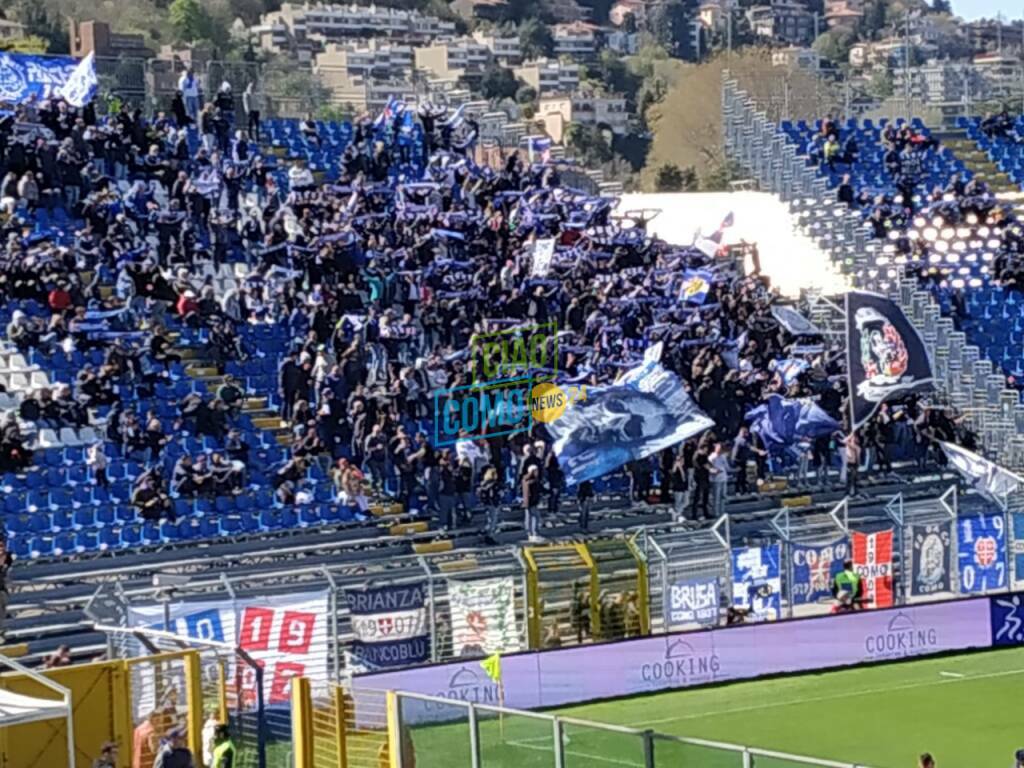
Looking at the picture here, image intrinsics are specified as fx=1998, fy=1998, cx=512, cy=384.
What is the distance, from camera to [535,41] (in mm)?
158750

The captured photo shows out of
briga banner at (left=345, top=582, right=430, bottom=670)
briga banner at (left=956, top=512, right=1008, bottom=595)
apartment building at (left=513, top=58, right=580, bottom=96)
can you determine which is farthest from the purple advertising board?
apartment building at (left=513, top=58, right=580, bottom=96)

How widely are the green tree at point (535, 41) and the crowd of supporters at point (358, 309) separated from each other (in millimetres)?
115208

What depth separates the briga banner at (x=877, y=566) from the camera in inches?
1213

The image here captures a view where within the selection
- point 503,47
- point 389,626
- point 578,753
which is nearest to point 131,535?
point 389,626

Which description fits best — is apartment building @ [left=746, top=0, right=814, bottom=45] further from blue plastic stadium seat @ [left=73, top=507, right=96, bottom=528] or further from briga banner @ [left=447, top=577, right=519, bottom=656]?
briga banner @ [left=447, top=577, right=519, bottom=656]

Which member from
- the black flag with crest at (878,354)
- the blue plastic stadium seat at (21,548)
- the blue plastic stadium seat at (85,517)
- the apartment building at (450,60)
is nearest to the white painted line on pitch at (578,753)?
the blue plastic stadium seat at (21,548)

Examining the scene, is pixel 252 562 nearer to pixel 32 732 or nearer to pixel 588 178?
pixel 32 732

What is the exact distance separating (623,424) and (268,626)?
10.5 meters

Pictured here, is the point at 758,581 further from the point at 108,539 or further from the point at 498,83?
the point at 498,83

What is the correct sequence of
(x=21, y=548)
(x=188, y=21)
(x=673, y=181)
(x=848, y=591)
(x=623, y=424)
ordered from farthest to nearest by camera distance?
(x=188, y=21)
(x=673, y=181)
(x=623, y=424)
(x=848, y=591)
(x=21, y=548)

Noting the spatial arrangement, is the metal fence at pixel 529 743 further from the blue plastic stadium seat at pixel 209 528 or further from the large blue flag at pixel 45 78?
the large blue flag at pixel 45 78

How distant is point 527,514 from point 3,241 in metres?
10.2

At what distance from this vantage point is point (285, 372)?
33.2 m

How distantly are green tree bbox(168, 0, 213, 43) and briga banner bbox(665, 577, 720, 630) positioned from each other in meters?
99.9
